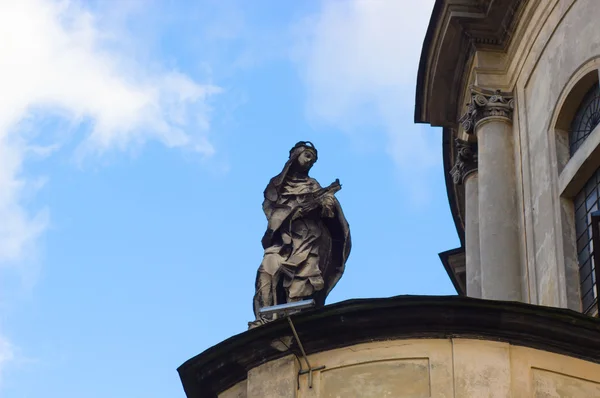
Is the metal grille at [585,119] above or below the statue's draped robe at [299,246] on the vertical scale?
above

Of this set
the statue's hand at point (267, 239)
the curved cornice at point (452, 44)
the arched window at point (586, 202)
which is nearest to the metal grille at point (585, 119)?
the arched window at point (586, 202)

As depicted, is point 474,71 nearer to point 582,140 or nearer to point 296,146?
point 582,140

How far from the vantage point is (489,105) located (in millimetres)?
30094

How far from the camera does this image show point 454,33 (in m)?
30.4

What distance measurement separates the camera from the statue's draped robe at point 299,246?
24.5 meters

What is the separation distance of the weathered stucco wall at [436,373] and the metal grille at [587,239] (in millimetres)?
4821

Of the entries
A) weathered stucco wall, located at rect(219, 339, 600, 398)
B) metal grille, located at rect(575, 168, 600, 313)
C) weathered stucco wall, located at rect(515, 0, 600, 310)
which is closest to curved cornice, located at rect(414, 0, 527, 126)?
weathered stucco wall, located at rect(515, 0, 600, 310)

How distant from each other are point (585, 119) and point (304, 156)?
4716 millimetres

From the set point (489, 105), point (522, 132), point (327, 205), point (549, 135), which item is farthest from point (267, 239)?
point (489, 105)

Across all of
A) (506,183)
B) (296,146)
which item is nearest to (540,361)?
(296,146)

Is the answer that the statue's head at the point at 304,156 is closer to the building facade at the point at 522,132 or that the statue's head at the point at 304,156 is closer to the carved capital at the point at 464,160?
the building facade at the point at 522,132

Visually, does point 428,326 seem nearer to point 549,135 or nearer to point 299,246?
point 299,246

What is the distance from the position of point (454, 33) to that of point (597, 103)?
3.63 meters

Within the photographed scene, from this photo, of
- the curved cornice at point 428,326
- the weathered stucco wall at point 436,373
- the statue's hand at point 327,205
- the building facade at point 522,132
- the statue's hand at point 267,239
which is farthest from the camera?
the building facade at point 522,132
